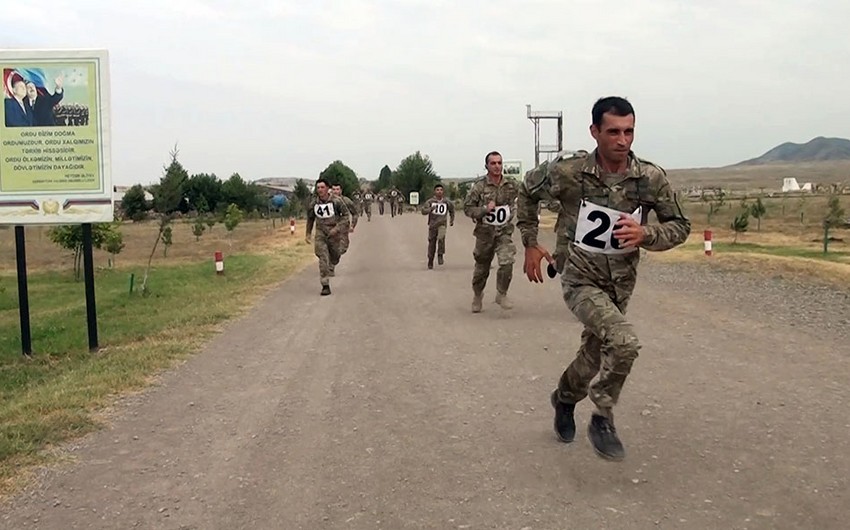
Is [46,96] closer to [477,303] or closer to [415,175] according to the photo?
[477,303]

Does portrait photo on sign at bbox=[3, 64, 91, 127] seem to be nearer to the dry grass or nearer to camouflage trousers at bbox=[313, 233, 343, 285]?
camouflage trousers at bbox=[313, 233, 343, 285]

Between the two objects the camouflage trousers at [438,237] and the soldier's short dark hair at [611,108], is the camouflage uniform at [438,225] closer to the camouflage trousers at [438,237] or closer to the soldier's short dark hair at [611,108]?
the camouflage trousers at [438,237]

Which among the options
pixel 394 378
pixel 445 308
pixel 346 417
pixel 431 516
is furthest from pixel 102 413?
pixel 445 308

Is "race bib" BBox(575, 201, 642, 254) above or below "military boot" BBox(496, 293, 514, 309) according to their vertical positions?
above

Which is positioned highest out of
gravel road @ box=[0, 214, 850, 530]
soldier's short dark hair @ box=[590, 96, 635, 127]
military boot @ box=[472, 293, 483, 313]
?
soldier's short dark hair @ box=[590, 96, 635, 127]

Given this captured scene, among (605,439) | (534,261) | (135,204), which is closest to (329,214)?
(534,261)

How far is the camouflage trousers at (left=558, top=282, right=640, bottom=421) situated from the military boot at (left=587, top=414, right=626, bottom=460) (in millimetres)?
54

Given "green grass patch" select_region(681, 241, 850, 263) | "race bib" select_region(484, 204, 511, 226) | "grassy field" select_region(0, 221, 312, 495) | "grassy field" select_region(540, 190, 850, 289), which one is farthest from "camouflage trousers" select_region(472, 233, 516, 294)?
"green grass patch" select_region(681, 241, 850, 263)

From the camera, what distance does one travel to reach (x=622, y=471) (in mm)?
4734

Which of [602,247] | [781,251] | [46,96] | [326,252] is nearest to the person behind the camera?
[602,247]

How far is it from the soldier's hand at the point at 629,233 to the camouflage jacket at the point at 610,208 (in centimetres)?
7

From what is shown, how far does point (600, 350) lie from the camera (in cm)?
505

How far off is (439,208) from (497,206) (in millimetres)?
7133

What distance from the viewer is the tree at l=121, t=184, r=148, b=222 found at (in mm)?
78625
